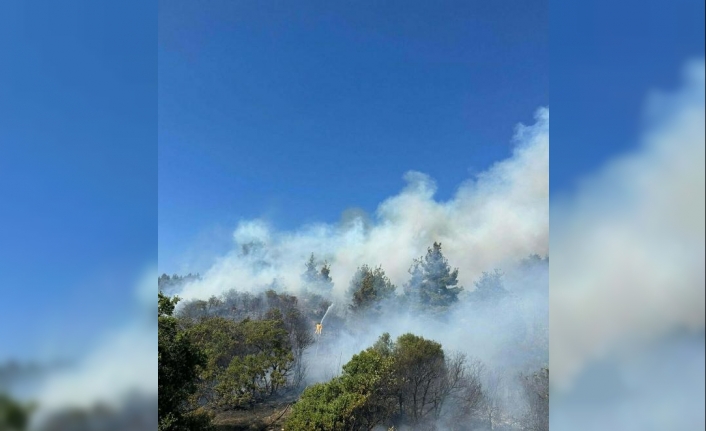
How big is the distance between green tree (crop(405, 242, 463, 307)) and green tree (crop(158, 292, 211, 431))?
2.70 metres

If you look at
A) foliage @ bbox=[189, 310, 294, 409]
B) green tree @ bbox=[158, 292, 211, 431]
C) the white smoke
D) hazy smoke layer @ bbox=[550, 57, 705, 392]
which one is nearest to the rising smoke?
foliage @ bbox=[189, 310, 294, 409]

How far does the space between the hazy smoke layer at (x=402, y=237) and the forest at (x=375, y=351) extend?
129 mm

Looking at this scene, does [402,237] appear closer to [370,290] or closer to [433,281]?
[433,281]

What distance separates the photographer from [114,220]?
1.67 m

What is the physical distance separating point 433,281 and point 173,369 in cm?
322

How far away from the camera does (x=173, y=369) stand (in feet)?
15.8

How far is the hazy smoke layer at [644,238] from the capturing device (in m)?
0.81

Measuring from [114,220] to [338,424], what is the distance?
14.6 ft

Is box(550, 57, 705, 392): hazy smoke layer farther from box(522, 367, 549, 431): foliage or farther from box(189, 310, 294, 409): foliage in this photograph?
box(189, 310, 294, 409): foliage

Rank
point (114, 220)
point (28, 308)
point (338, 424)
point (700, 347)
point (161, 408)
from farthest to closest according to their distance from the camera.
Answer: point (338, 424)
point (161, 408)
point (114, 220)
point (28, 308)
point (700, 347)

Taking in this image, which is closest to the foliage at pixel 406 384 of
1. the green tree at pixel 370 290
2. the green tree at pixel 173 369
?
the green tree at pixel 370 290

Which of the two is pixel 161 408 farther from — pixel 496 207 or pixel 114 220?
pixel 496 207

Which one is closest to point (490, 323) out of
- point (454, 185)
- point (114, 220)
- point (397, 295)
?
point (397, 295)

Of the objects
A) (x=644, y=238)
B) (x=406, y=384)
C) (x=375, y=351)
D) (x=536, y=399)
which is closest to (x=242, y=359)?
(x=375, y=351)
